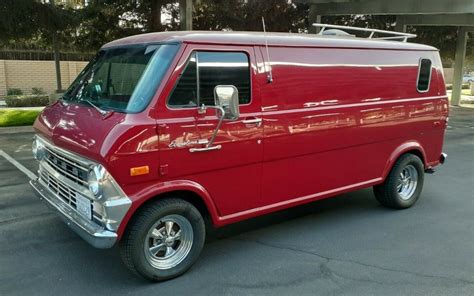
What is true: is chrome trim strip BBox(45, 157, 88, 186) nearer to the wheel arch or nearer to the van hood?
the van hood

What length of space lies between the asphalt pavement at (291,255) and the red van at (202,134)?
429 millimetres

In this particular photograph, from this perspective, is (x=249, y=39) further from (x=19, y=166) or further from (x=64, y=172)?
(x=19, y=166)

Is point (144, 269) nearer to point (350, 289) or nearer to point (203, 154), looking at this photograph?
point (203, 154)

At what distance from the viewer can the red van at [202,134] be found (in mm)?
3770

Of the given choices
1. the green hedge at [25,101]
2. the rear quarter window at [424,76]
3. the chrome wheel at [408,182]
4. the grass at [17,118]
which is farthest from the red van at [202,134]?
the green hedge at [25,101]

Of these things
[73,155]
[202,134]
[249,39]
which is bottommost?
[73,155]

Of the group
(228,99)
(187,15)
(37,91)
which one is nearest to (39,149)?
(228,99)

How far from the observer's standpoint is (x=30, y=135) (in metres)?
11.4

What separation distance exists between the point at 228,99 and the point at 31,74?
24.1 m

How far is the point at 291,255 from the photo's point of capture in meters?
4.69

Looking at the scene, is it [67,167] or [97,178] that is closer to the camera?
[97,178]

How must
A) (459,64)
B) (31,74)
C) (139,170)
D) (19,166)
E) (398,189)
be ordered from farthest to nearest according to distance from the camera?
(459,64)
(31,74)
(19,166)
(398,189)
(139,170)

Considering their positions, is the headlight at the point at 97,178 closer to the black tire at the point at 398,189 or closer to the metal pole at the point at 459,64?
the black tire at the point at 398,189

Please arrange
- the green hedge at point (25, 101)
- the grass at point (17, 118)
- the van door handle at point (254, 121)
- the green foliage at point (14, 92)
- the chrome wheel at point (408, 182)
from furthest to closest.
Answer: the green foliage at point (14, 92) < the green hedge at point (25, 101) < the grass at point (17, 118) < the chrome wheel at point (408, 182) < the van door handle at point (254, 121)
